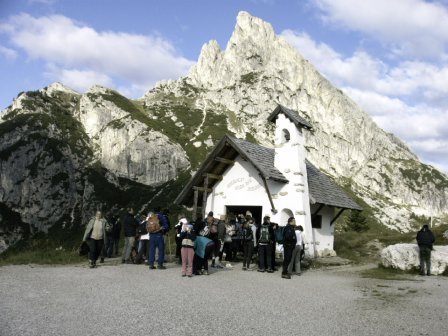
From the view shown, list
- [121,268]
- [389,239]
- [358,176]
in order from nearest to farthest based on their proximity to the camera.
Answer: [121,268] < [389,239] < [358,176]

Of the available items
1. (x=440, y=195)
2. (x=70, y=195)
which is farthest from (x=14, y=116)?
(x=440, y=195)

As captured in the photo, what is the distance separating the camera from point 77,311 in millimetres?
7457

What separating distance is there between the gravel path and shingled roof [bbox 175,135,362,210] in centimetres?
722

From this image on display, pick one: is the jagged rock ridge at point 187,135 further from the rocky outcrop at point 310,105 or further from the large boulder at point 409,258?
the large boulder at point 409,258

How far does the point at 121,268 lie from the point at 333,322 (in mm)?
8618

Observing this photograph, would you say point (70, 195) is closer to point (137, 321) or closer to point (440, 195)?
point (137, 321)

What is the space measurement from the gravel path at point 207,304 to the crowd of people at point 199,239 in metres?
0.83

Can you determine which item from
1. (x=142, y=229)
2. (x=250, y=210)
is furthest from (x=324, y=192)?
(x=142, y=229)

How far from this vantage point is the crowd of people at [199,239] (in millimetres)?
13141

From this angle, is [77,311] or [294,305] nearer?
[77,311]

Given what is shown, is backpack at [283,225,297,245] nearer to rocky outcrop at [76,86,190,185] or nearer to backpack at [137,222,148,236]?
backpack at [137,222,148,236]

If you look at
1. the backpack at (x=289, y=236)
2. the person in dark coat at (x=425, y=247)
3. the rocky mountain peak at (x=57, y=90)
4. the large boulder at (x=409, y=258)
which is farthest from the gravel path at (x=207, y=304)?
the rocky mountain peak at (x=57, y=90)

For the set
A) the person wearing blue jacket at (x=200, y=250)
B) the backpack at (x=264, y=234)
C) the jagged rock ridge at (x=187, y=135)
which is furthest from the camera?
the jagged rock ridge at (x=187, y=135)

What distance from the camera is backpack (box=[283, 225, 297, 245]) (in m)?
13.8
